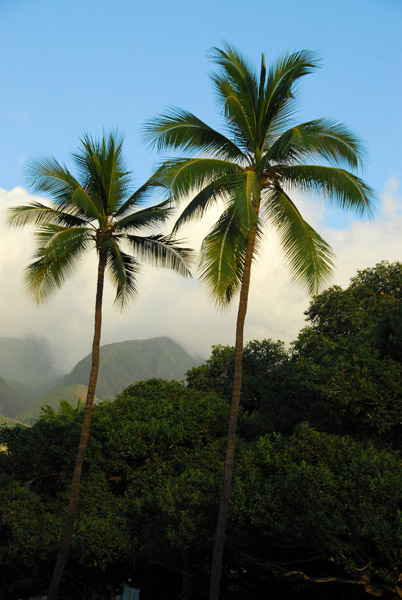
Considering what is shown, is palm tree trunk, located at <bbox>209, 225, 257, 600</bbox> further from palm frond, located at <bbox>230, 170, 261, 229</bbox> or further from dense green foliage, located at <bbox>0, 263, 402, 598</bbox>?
palm frond, located at <bbox>230, 170, 261, 229</bbox>

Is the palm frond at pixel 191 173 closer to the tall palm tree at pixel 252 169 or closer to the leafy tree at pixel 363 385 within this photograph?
the tall palm tree at pixel 252 169

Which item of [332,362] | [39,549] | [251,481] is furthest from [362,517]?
[39,549]

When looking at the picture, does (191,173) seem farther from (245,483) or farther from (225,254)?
(245,483)

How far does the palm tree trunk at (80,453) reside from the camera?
537 inches

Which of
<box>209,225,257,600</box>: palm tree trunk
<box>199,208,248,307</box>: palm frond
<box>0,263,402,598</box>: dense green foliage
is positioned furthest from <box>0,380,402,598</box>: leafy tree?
<box>199,208,248,307</box>: palm frond

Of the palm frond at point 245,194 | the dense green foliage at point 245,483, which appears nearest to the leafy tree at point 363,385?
the dense green foliage at point 245,483

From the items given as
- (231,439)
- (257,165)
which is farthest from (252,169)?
(231,439)

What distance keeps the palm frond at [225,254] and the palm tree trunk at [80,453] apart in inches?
151

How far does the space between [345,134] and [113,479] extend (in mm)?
13884

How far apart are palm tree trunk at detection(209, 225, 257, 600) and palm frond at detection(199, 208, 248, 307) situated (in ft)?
1.33

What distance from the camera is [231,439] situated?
40.8 ft

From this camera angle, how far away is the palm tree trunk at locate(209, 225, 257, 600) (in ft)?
37.8

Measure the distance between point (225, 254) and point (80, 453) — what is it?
6.62m

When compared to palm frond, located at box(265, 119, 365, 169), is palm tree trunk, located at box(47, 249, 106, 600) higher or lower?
lower
